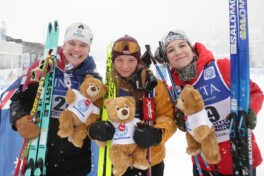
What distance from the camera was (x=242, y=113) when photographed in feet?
6.84

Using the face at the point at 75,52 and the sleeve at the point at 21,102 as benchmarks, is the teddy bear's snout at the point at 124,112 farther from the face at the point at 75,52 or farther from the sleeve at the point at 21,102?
the sleeve at the point at 21,102

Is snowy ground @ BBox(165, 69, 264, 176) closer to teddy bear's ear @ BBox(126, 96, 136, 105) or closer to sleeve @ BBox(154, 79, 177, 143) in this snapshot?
sleeve @ BBox(154, 79, 177, 143)

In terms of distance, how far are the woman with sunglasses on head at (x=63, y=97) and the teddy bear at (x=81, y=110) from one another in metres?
0.20

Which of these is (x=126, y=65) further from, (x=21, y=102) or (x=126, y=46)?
(x=21, y=102)

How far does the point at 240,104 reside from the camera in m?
2.12

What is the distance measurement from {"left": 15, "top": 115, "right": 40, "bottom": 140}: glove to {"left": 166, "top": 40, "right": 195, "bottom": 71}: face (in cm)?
151

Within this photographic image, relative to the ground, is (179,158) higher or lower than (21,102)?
lower

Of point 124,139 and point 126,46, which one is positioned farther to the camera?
point 126,46

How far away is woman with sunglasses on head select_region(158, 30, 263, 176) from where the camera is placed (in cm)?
230

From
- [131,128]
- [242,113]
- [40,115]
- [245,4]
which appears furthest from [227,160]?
[40,115]

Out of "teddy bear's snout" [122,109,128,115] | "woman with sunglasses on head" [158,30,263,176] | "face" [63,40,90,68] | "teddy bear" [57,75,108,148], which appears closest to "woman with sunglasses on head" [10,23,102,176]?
"face" [63,40,90,68]

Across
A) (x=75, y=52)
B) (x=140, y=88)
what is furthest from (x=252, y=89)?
(x=75, y=52)

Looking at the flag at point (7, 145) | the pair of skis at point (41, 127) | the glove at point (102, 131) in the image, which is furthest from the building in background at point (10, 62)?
the glove at point (102, 131)

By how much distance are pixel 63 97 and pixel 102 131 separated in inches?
28.7
